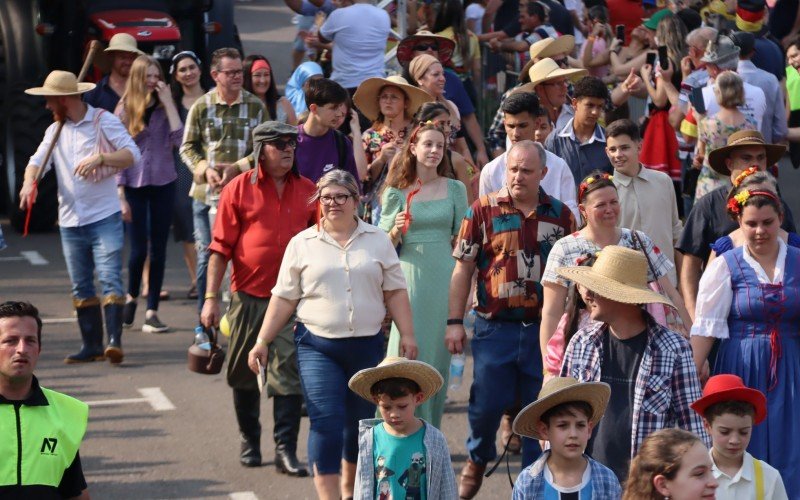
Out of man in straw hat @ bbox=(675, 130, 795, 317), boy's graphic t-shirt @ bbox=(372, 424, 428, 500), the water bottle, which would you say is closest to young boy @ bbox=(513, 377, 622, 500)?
boy's graphic t-shirt @ bbox=(372, 424, 428, 500)

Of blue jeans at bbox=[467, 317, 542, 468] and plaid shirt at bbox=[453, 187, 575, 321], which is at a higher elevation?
plaid shirt at bbox=[453, 187, 575, 321]

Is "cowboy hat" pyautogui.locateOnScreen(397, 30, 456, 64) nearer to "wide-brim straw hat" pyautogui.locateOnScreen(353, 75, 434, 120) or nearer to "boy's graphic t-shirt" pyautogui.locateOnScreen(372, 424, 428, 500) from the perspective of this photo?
"wide-brim straw hat" pyautogui.locateOnScreen(353, 75, 434, 120)

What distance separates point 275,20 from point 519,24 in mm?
15477

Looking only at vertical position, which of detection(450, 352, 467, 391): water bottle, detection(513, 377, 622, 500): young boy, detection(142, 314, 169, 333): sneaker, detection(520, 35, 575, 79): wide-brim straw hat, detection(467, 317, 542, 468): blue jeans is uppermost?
detection(520, 35, 575, 79): wide-brim straw hat

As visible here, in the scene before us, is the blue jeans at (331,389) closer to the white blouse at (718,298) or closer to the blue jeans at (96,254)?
the white blouse at (718,298)

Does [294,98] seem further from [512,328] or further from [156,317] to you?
[512,328]

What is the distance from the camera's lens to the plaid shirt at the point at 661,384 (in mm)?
6867

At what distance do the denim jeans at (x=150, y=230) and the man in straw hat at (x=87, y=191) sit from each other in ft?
2.76

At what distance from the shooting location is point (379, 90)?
1098cm

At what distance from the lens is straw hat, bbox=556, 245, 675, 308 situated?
6926 millimetres

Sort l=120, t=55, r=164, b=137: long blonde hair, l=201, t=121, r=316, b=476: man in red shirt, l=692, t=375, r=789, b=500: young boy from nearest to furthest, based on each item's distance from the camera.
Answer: l=692, t=375, r=789, b=500: young boy → l=201, t=121, r=316, b=476: man in red shirt → l=120, t=55, r=164, b=137: long blonde hair

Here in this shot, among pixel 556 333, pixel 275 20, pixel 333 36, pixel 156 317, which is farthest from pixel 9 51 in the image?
pixel 275 20

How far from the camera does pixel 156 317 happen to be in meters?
12.9

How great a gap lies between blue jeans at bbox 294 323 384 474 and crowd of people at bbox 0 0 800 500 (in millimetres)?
13
